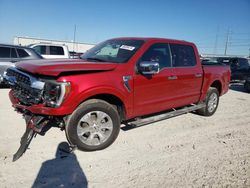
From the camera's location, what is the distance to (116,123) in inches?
156

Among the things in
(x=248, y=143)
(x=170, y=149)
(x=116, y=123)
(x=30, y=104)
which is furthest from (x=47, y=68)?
(x=248, y=143)

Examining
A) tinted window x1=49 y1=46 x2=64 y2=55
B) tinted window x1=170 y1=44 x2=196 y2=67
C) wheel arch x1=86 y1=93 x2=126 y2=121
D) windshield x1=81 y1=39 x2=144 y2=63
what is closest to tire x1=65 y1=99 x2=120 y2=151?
wheel arch x1=86 y1=93 x2=126 y2=121

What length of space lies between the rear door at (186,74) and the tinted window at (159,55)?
0.18m

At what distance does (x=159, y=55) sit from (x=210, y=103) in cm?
250

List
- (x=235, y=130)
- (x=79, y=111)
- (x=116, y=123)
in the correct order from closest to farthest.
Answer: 1. (x=79, y=111)
2. (x=116, y=123)
3. (x=235, y=130)

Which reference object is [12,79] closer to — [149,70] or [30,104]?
[30,104]

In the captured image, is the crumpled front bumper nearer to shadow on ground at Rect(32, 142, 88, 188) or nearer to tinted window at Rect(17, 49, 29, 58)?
shadow on ground at Rect(32, 142, 88, 188)

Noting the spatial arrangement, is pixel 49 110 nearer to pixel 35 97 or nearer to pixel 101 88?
pixel 35 97

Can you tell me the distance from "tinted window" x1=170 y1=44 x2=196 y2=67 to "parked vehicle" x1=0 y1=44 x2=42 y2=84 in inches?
237

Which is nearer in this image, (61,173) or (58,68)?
(61,173)

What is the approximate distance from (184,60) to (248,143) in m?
2.21

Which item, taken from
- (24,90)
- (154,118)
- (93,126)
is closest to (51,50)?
(24,90)

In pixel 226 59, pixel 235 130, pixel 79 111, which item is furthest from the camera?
pixel 226 59

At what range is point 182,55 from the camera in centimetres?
533
